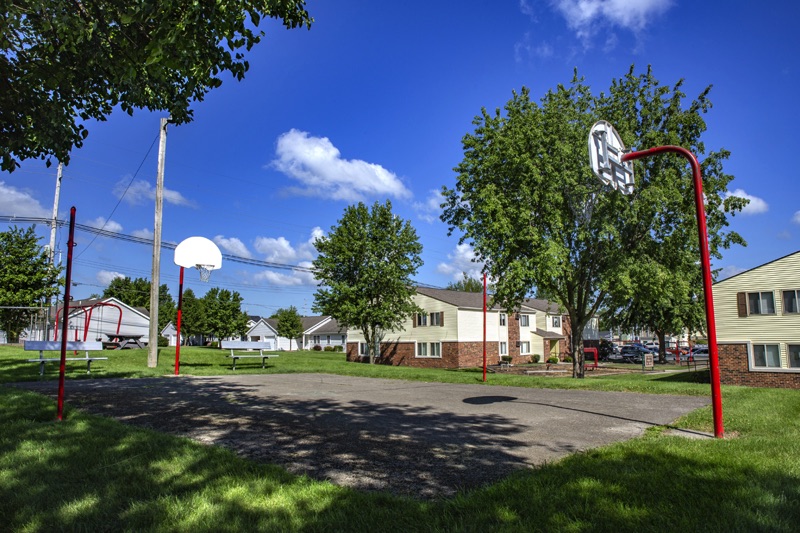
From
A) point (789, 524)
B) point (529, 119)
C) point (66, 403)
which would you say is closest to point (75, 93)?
point (66, 403)

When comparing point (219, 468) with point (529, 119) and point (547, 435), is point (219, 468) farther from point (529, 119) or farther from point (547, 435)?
point (529, 119)

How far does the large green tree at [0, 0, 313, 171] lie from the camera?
5.57m

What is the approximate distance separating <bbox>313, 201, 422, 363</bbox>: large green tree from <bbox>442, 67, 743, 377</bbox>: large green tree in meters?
15.0

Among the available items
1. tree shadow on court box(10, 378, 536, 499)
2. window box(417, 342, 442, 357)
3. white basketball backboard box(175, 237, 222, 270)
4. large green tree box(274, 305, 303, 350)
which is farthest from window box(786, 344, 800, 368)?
large green tree box(274, 305, 303, 350)

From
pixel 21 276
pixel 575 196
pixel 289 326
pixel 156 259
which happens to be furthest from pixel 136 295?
pixel 575 196

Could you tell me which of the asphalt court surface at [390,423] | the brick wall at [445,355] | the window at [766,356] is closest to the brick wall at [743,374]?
the window at [766,356]

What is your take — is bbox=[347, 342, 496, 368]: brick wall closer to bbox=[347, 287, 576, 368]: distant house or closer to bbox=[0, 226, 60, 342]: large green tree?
bbox=[347, 287, 576, 368]: distant house

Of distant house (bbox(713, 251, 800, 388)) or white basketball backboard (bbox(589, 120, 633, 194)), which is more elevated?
white basketball backboard (bbox(589, 120, 633, 194))

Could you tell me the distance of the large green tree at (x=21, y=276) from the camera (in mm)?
31828

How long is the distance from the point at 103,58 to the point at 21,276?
32578mm

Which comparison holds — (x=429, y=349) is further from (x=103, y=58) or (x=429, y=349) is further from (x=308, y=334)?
(x=308, y=334)

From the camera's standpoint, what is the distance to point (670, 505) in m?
3.75

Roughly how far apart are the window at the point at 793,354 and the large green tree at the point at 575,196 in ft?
19.5

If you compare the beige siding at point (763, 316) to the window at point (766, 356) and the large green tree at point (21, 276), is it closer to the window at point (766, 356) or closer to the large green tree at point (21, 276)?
the window at point (766, 356)
